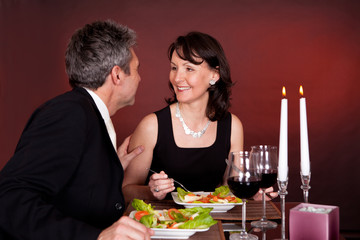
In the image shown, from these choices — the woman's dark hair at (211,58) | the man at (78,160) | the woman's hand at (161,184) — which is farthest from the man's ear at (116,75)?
the woman's dark hair at (211,58)

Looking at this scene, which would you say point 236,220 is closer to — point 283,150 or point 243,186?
point 243,186

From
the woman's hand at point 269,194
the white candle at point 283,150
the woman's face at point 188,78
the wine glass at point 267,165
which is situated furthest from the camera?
the woman's face at point 188,78

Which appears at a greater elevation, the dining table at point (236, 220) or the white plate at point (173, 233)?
the white plate at point (173, 233)

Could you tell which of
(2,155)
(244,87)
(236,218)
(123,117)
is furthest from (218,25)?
(236,218)

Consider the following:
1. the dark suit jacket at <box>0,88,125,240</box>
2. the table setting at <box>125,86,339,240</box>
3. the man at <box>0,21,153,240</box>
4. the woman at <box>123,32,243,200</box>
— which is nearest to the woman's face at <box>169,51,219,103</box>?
the woman at <box>123,32,243,200</box>

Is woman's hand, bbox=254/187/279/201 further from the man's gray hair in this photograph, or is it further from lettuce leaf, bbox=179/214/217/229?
the man's gray hair

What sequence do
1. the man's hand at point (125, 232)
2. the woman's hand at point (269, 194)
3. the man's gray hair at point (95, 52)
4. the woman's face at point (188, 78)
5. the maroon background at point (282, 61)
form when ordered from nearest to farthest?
the man's hand at point (125, 232), the man's gray hair at point (95, 52), the woman's hand at point (269, 194), the woman's face at point (188, 78), the maroon background at point (282, 61)

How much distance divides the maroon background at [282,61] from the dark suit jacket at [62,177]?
9.83 ft

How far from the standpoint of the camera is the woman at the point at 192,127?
259cm

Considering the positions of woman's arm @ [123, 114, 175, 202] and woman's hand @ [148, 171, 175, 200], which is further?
woman's arm @ [123, 114, 175, 202]

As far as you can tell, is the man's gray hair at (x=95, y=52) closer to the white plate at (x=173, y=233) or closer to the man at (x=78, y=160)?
the man at (x=78, y=160)

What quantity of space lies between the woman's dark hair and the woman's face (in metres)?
0.03

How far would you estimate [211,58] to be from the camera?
2.64 m

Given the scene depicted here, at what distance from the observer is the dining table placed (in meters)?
1.38
